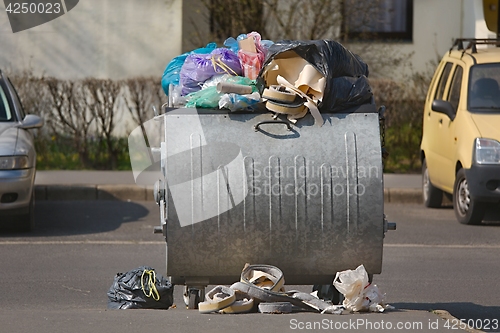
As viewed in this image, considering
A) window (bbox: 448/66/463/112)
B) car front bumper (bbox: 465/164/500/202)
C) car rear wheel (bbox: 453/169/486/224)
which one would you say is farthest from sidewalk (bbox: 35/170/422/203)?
car front bumper (bbox: 465/164/500/202)

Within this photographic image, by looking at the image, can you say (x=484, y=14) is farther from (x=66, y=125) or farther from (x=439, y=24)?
(x=66, y=125)

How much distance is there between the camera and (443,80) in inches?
462

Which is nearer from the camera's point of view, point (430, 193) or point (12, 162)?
point (12, 162)

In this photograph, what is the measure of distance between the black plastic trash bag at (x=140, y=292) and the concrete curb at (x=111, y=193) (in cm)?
638

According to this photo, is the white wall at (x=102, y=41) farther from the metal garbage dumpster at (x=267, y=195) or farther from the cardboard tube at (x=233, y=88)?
the metal garbage dumpster at (x=267, y=195)

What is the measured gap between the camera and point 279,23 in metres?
17.1

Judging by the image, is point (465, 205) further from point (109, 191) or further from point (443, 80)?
point (109, 191)

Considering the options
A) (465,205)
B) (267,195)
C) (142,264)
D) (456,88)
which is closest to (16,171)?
(142,264)

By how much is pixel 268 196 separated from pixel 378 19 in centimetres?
1496

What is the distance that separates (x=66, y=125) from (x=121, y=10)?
3724 millimetres

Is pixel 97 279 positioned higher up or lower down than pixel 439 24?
lower down

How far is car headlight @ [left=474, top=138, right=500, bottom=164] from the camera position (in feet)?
32.9

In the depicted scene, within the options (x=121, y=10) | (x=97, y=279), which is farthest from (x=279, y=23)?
(x=97, y=279)

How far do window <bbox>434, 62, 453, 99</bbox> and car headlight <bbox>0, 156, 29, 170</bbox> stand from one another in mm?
5486
